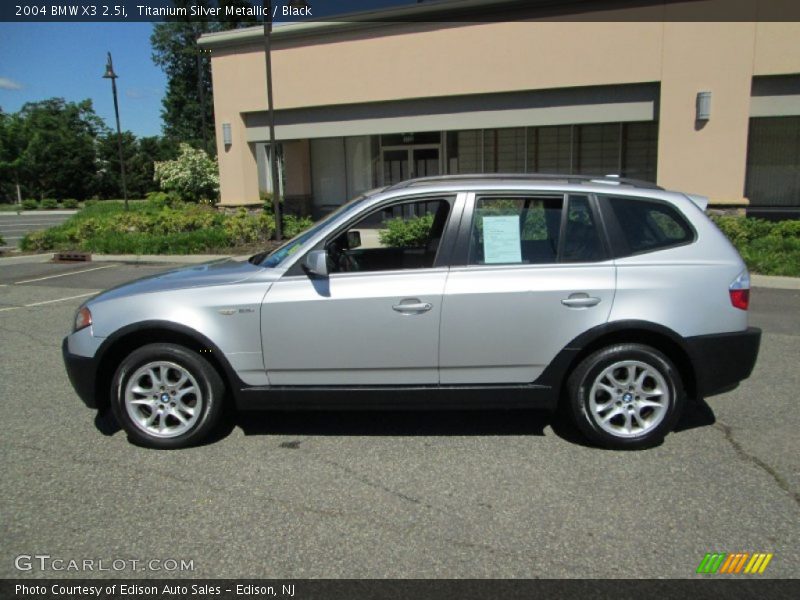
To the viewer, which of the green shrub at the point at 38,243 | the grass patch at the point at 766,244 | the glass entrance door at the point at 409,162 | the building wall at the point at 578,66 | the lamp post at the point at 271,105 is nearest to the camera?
the grass patch at the point at 766,244

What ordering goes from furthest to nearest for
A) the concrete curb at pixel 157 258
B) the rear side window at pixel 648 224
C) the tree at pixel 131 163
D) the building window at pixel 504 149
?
the tree at pixel 131 163
the building window at pixel 504 149
the concrete curb at pixel 157 258
the rear side window at pixel 648 224

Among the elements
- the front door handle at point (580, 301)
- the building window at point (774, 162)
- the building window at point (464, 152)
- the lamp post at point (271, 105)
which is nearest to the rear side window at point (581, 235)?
the front door handle at point (580, 301)

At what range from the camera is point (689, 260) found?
4.33 metres

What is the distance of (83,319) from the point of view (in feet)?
14.8

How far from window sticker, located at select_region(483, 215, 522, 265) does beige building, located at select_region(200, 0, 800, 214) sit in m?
11.9

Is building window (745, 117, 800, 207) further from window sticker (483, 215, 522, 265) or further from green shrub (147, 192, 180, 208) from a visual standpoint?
green shrub (147, 192, 180, 208)

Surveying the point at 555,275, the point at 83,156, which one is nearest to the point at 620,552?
the point at 555,275

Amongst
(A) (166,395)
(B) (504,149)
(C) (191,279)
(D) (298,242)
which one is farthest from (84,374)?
(B) (504,149)

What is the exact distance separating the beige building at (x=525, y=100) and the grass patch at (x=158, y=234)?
252cm

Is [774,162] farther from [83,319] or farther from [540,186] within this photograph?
[83,319]

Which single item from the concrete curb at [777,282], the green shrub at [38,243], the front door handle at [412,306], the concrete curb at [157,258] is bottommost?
the concrete curb at [777,282]

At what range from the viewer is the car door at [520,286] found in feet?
13.9

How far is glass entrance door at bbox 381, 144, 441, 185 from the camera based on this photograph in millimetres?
20875

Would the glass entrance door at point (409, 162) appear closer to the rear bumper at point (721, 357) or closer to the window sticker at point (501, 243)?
the window sticker at point (501, 243)
